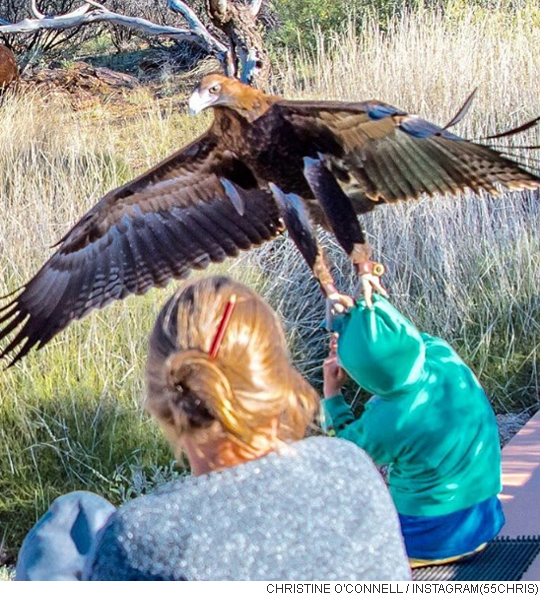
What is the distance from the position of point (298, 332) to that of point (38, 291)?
1676 mm

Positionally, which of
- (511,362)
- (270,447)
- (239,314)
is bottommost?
(511,362)

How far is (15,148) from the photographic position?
20.7ft

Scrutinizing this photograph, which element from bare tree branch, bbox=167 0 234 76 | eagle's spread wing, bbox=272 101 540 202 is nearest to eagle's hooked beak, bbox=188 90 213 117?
eagle's spread wing, bbox=272 101 540 202

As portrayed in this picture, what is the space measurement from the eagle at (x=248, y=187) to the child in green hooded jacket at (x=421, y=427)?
269 mm

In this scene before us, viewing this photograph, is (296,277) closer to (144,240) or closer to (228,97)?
(144,240)

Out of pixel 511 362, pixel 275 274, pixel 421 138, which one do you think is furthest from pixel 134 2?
pixel 421 138

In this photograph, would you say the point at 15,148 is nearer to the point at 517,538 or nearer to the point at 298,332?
the point at 298,332

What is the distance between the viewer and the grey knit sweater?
1.43 metres

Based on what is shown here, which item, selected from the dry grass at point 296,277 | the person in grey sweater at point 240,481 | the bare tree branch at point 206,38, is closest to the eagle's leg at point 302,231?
the person in grey sweater at point 240,481

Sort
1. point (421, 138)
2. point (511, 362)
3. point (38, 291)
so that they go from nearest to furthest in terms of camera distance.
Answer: point (421, 138)
point (38, 291)
point (511, 362)

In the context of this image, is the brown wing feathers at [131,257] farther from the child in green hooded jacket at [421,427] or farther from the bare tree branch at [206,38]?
the bare tree branch at [206,38]

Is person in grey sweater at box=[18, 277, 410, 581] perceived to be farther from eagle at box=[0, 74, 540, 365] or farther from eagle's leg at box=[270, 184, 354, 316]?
eagle's leg at box=[270, 184, 354, 316]

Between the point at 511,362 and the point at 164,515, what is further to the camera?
the point at 511,362

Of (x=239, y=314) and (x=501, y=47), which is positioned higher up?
(x=239, y=314)
